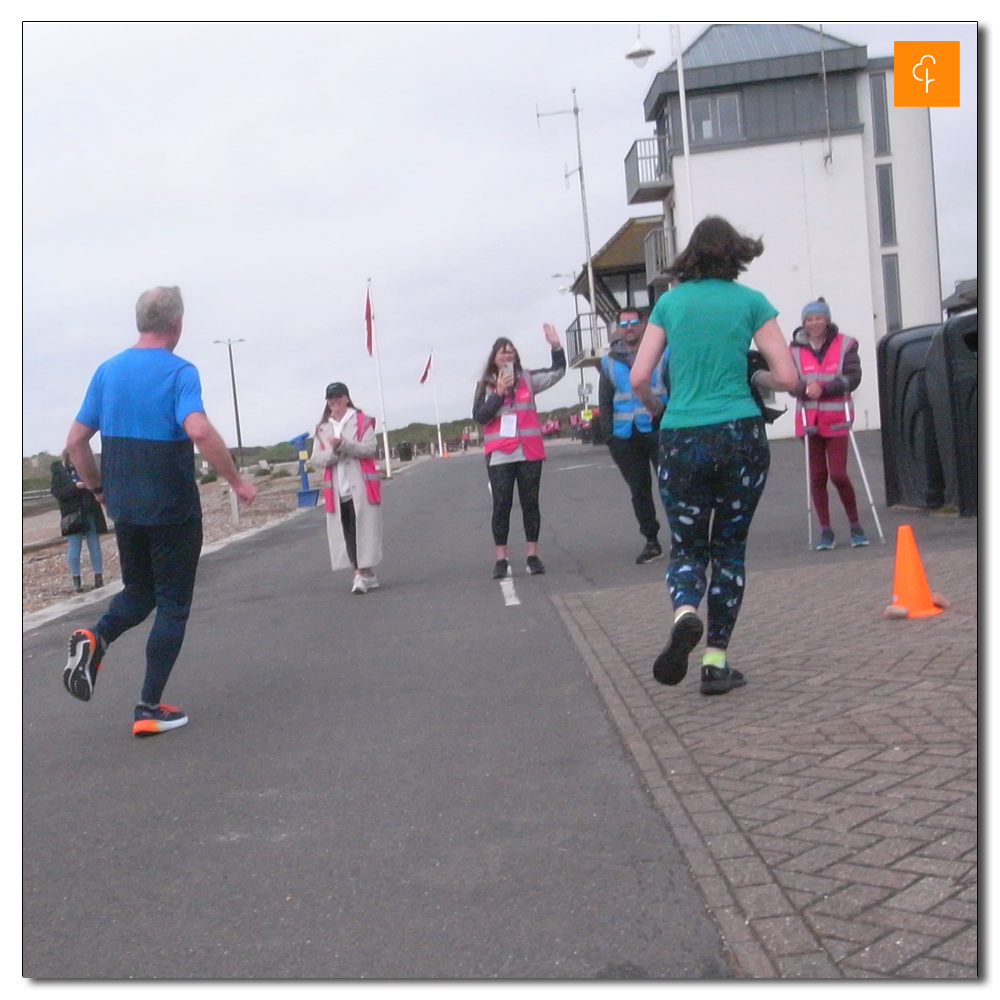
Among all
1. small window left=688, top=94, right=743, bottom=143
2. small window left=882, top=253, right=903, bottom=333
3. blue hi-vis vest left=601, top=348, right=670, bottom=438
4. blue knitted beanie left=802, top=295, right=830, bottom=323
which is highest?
small window left=688, top=94, right=743, bottom=143

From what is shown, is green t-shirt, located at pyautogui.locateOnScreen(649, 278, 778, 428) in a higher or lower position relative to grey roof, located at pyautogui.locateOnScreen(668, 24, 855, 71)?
lower

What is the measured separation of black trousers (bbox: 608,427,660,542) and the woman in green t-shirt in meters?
5.34

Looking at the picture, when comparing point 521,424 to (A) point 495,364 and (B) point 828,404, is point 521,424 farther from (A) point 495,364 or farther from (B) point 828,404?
(B) point 828,404

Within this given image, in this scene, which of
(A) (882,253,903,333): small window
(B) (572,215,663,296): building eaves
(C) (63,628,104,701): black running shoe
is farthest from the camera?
(B) (572,215,663,296): building eaves

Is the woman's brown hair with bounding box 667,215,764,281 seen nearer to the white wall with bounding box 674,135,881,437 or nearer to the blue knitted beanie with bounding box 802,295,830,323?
the blue knitted beanie with bounding box 802,295,830,323

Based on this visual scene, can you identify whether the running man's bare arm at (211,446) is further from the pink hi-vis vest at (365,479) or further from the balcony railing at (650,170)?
the balcony railing at (650,170)

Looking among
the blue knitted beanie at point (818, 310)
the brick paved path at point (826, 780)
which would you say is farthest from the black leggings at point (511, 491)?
the brick paved path at point (826, 780)

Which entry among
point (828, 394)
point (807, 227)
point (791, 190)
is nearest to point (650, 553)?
point (828, 394)

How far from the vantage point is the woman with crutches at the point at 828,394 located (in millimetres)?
9805

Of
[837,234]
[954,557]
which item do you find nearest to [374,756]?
[954,557]

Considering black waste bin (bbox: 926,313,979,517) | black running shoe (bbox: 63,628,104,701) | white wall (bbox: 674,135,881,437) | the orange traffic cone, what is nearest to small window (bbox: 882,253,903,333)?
white wall (bbox: 674,135,881,437)

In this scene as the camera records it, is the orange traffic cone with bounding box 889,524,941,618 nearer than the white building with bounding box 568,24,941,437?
Yes

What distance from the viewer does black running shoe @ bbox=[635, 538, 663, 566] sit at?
432 inches

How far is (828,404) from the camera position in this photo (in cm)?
984
